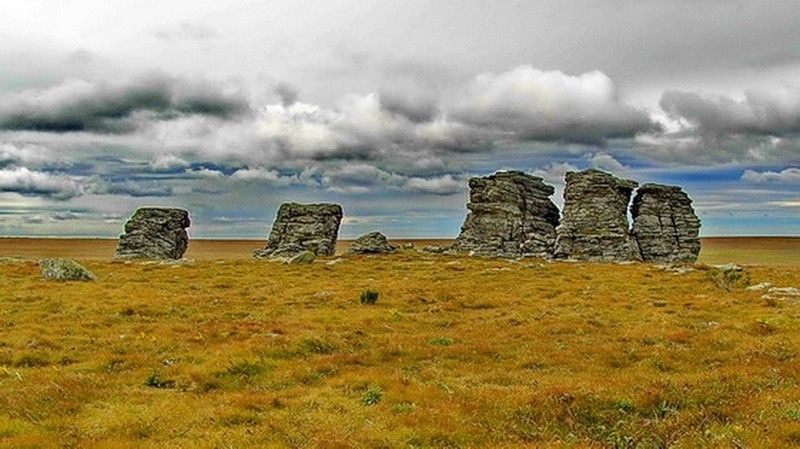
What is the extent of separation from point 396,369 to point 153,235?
257 feet

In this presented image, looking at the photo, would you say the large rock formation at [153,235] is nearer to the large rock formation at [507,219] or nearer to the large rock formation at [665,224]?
the large rock formation at [507,219]

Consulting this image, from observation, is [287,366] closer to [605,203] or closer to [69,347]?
[69,347]

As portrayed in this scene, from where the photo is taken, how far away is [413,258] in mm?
87750

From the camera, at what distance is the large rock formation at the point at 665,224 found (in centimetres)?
9138

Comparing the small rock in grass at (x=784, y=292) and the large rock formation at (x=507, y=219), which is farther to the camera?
the large rock formation at (x=507, y=219)

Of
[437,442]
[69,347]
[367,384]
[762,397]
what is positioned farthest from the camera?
[69,347]

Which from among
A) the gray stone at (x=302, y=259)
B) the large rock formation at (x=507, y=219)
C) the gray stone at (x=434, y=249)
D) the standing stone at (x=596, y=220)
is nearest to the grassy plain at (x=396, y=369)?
the gray stone at (x=302, y=259)

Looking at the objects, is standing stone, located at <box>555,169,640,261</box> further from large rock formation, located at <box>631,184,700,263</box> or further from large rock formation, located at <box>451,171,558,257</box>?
large rock formation, located at <box>451,171,558,257</box>

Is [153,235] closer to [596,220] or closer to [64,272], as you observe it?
[64,272]

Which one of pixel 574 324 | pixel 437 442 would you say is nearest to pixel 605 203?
pixel 574 324

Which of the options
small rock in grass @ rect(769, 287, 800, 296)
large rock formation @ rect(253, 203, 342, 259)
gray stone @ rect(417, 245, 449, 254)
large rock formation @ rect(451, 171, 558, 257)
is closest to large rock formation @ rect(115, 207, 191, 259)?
large rock formation @ rect(253, 203, 342, 259)

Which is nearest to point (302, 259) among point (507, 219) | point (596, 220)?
point (507, 219)

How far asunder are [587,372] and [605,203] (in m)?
68.7

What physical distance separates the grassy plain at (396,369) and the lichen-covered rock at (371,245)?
42404mm
